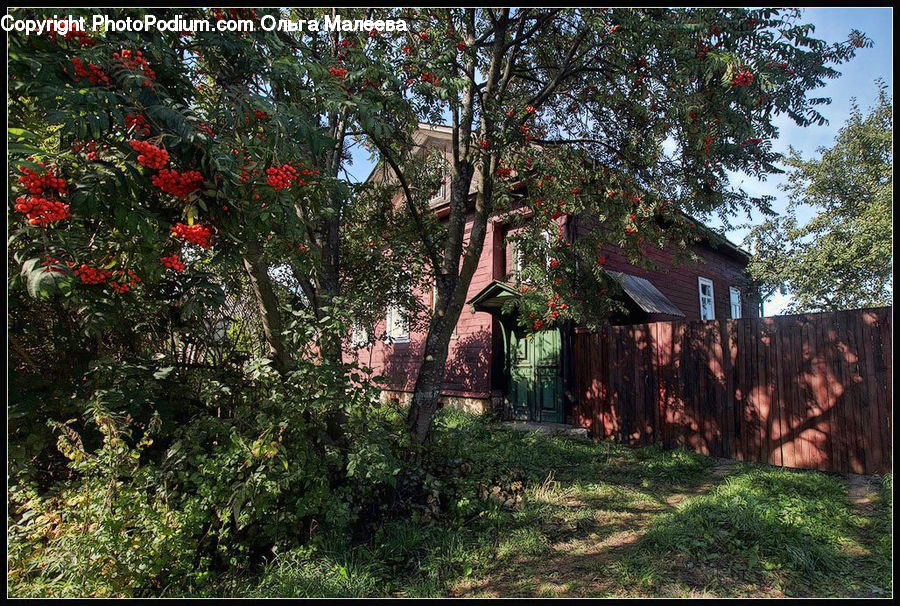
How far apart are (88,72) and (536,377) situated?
815cm

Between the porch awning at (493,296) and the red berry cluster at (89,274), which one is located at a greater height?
the porch awning at (493,296)

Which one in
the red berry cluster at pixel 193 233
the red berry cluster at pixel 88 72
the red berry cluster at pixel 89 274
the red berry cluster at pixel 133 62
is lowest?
the red berry cluster at pixel 89 274

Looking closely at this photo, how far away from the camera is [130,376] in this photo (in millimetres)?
3580

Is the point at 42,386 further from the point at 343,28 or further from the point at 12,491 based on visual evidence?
the point at 343,28

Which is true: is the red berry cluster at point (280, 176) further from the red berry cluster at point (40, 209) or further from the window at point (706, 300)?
the window at point (706, 300)

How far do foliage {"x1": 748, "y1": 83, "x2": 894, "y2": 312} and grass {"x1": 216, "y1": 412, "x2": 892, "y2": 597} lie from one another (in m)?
10.7

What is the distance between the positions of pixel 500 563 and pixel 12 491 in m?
A: 3.46

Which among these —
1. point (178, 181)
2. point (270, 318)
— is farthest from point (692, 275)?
point (178, 181)

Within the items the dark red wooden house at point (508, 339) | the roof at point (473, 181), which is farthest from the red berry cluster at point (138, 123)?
the dark red wooden house at point (508, 339)

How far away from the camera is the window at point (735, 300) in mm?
15055

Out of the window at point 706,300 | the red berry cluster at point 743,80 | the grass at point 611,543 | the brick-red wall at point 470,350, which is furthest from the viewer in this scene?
the window at point 706,300

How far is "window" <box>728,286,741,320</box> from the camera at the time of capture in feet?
49.4

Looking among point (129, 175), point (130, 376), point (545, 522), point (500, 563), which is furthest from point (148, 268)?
point (545, 522)

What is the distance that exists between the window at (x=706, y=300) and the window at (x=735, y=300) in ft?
5.14
